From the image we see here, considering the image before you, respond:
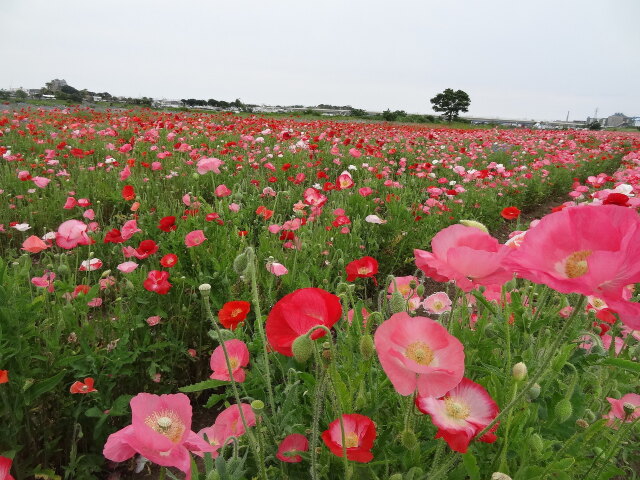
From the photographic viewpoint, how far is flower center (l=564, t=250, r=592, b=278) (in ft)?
2.12

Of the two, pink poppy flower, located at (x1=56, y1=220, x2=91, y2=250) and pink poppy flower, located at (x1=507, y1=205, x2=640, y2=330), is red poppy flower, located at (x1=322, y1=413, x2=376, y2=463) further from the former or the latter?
pink poppy flower, located at (x1=56, y1=220, x2=91, y2=250)

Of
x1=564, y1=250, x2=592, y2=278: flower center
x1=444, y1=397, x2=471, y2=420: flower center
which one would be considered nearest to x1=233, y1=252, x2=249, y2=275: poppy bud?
x1=444, y1=397, x2=471, y2=420: flower center

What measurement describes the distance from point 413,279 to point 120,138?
608cm

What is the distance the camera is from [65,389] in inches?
61.7

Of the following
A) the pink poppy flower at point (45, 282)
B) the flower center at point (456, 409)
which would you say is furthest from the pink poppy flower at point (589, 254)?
the pink poppy flower at point (45, 282)

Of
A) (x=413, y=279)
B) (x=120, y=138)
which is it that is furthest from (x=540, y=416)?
(x=120, y=138)

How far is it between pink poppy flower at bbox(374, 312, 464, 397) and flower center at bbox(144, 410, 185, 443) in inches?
16.6

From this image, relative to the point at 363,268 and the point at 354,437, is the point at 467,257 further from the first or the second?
the point at 363,268

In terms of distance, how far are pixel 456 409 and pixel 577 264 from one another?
322 mm

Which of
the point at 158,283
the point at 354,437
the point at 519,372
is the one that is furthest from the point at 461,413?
the point at 158,283

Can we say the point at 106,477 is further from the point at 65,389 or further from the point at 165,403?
the point at 165,403

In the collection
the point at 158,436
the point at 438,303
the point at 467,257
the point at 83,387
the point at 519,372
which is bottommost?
the point at 83,387

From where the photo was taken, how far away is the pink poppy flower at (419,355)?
2.20 feet

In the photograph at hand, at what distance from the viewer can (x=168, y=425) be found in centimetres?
77
